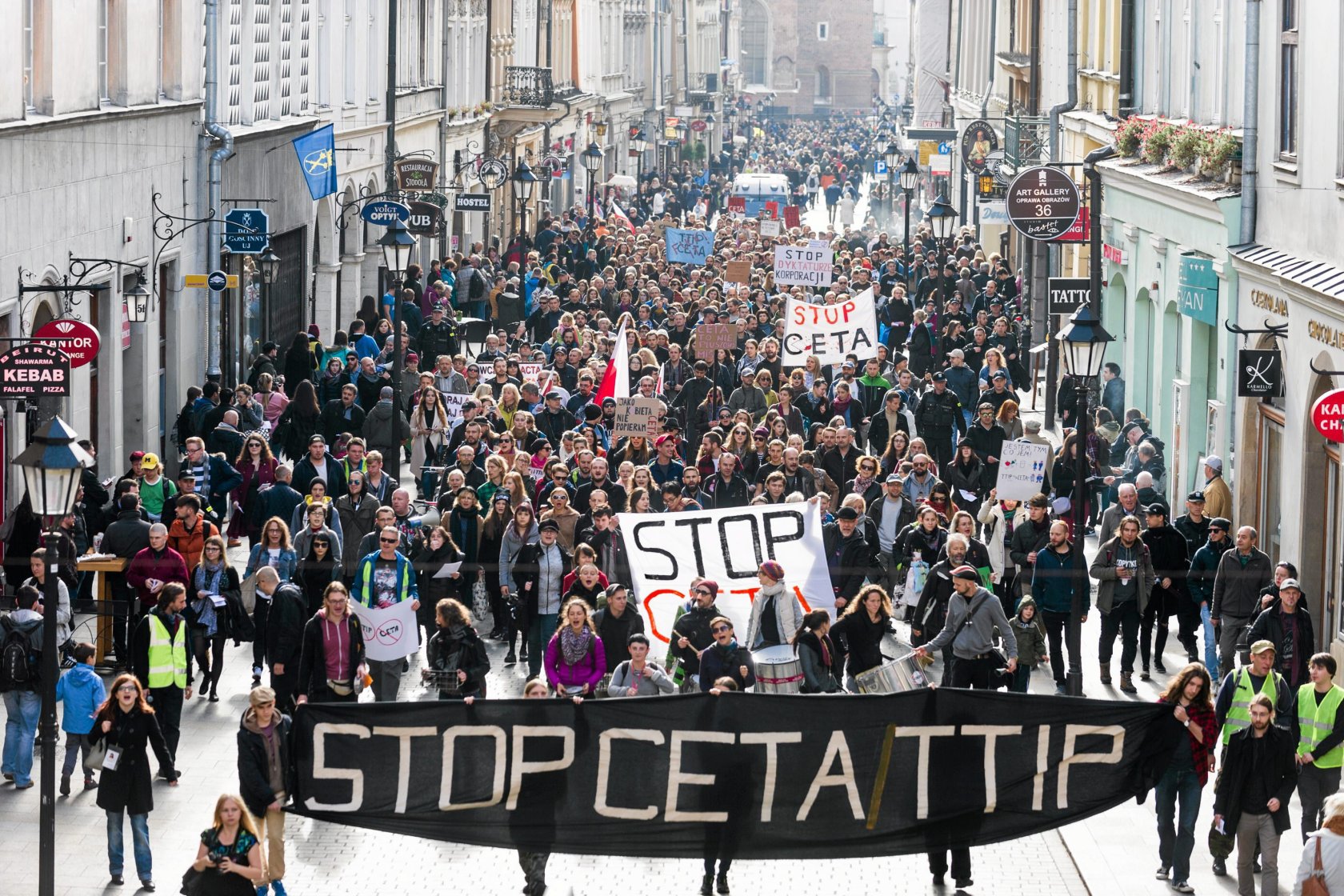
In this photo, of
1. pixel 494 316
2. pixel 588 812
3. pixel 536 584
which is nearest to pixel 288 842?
pixel 588 812

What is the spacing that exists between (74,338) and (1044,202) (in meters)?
12.6

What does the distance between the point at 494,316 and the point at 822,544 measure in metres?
21.7

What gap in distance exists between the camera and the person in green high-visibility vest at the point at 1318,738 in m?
13.6

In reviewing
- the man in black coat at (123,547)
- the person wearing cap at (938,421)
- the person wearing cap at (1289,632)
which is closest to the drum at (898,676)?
the person wearing cap at (1289,632)

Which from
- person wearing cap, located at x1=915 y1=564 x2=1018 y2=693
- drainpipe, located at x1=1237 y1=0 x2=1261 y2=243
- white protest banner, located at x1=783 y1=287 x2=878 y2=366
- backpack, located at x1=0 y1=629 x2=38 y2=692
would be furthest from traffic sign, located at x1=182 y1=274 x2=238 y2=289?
person wearing cap, located at x1=915 y1=564 x2=1018 y2=693

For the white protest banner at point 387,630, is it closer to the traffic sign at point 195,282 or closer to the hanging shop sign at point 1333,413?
the hanging shop sign at point 1333,413

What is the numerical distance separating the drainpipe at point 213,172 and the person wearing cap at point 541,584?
12.5 meters

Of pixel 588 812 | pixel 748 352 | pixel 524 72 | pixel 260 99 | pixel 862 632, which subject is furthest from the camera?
pixel 524 72

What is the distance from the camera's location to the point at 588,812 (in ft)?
39.4

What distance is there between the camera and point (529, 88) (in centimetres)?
5766

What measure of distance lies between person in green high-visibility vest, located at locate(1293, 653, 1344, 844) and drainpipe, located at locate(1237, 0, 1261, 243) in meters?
9.25

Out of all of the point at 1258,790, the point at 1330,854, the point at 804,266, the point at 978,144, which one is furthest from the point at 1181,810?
the point at 978,144

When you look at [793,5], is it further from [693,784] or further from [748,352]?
[693,784]

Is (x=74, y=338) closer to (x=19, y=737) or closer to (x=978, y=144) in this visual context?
(x=19, y=737)
